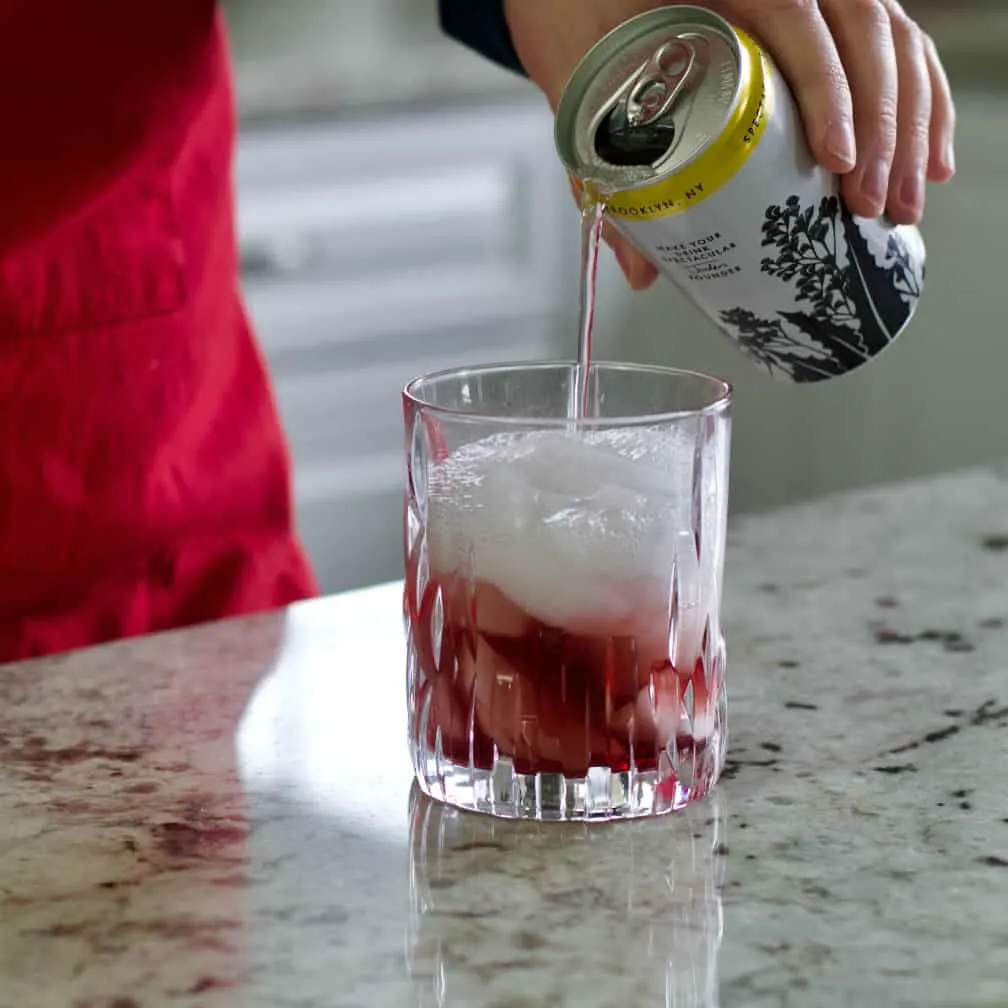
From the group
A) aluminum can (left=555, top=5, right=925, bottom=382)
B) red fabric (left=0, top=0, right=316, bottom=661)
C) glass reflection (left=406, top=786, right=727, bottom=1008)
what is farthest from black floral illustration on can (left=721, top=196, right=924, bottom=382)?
red fabric (left=0, top=0, right=316, bottom=661)

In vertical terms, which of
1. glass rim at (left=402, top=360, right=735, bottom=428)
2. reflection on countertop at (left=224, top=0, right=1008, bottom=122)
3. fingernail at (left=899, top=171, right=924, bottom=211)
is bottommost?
glass rim at (left=402, top=360, right=735, bottom=428)

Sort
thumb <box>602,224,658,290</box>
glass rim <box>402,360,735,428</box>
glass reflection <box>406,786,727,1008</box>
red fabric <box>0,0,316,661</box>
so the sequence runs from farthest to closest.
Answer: red fabric <box>0,0,316,661</box>, thumb <box>602,224,658,290</box>, glass rim <box>402,360,735,428</box>, glass reflection <box>406,786,727,1008</box>

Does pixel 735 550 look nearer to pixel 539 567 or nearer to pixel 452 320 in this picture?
pixel 539 567

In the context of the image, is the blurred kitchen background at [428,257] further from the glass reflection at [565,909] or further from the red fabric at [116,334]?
the glass reflection at [565,909]

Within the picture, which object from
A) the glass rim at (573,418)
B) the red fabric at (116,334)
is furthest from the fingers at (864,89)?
the red fabric at (116,334)

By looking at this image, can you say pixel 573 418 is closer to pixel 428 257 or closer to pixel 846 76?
pixel 846 76

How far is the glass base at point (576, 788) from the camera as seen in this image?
2.16ft

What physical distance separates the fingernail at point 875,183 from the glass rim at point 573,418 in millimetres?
113

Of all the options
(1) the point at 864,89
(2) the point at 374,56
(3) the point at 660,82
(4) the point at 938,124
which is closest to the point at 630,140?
(3) the point at 660,82

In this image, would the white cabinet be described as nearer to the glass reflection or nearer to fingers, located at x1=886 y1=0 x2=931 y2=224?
fingers, located at x1=886 y1=0 x2=931 y2=224

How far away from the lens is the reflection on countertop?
2291 mm

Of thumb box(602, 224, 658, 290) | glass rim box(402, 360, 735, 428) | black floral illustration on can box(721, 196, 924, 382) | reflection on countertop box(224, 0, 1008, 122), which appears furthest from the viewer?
reflection on countertop box(224, 0, 1008, 122)

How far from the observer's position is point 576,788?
2.16ft

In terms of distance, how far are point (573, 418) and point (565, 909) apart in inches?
8.1
